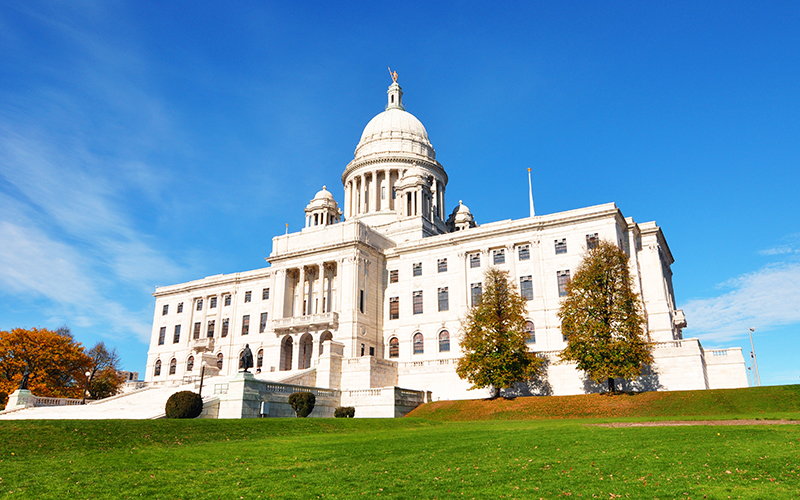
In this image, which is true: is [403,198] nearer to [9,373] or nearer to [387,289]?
[387,289]

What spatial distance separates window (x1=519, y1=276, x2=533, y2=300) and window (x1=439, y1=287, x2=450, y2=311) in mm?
8404

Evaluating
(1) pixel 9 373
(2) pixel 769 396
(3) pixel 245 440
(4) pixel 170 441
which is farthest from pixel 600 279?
(1) pixel 9 373

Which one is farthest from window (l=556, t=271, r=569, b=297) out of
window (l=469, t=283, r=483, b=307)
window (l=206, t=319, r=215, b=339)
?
window (l=206, t=319, r=215, b=339)

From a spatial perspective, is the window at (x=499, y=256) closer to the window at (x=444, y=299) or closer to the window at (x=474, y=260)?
the window at (x=474, y=260)


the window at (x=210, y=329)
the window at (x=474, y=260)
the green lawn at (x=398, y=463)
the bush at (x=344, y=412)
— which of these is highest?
the window at (x=474, y=260)

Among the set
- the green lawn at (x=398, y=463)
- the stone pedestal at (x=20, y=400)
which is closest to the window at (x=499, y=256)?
the green lawn at (x=398, y=463)

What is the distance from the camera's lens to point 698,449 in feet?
62.1

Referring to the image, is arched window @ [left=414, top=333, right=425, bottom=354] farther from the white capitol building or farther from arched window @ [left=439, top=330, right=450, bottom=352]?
arched window @ [left=439, top=330, right=450, bottom=352]

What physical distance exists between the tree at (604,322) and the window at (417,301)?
21.5 meters

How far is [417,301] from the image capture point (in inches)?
2657

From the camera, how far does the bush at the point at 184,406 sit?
34.8 meters

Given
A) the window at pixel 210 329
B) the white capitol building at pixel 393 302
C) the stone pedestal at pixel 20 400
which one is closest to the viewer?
the stone pedestal at pixel 20 400

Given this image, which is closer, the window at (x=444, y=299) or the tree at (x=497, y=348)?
the tree at (x=497, y=348)

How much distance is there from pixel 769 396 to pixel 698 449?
22596mm
